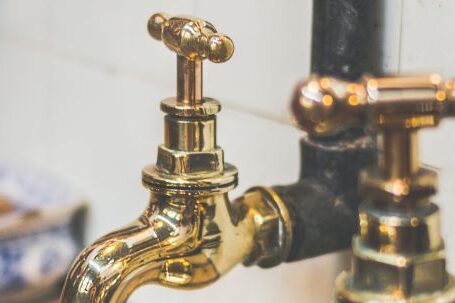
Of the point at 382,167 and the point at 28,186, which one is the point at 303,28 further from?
the point at 28,186

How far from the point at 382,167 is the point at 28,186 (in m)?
0.64

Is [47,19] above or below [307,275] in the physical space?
above

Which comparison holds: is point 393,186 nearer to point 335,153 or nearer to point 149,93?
point 335,153

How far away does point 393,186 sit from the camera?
305mm

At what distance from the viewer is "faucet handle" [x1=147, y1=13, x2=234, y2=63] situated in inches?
15.4

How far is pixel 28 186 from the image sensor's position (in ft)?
2.90

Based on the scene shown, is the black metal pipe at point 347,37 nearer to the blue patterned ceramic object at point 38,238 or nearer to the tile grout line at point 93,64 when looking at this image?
the tile grout line at point 93,64

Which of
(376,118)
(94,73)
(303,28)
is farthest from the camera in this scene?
(94,73)

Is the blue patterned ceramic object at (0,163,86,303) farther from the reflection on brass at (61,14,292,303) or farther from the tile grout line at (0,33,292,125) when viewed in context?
the reflection on brass at (61,14,292,303)

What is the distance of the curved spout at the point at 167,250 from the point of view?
41 centimetres

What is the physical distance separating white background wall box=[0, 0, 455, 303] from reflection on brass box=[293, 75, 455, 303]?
12 centimetres

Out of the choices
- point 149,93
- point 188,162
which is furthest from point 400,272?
point 149,93

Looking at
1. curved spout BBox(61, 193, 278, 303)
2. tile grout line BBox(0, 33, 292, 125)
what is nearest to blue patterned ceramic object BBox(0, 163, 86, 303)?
tile grout line BBox(0, 33, 292, 125)

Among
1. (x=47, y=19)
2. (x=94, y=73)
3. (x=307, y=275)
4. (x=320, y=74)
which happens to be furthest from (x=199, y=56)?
(x=47, y=19)
